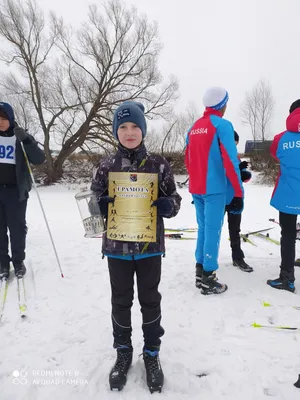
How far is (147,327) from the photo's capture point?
186 cm

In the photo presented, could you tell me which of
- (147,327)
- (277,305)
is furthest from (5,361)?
(277,305)

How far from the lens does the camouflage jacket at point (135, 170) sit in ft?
5.90

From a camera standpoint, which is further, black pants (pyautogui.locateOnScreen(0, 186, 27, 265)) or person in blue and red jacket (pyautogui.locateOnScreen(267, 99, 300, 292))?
black pants (pyautogui.locateOnScreen(0, 186, 27, 265))

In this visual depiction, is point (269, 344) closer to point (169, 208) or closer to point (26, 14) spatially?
point (169, 208)

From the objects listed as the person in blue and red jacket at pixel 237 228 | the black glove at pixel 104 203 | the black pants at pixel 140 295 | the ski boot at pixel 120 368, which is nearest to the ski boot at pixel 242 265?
the person in blue and red jacket at pixel 237 228

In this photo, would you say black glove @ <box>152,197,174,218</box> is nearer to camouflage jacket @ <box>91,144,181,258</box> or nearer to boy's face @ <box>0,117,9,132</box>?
camouflage jacket @ <box>91,144,181,258</box>

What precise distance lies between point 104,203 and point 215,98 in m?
1.80

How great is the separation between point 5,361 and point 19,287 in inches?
44.4

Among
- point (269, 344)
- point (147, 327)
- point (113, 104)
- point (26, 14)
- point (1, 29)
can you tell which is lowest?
point (269, 344)

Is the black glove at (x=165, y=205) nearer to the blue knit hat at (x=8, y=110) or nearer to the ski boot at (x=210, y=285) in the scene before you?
the ski boot at (x=210, y=285)

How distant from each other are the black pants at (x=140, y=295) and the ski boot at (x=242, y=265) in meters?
1.93

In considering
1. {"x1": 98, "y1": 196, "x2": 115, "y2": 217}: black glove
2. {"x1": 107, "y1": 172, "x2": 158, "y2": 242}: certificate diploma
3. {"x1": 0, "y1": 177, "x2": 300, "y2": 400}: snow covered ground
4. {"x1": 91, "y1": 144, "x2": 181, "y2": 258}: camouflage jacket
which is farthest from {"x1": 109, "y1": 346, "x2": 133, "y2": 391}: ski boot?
{"x1": 98, "y1": 196, "x2": 115, "y2": 217}: black glove

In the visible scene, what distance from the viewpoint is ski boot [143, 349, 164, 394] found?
170cm

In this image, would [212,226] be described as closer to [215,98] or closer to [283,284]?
[283,284]
